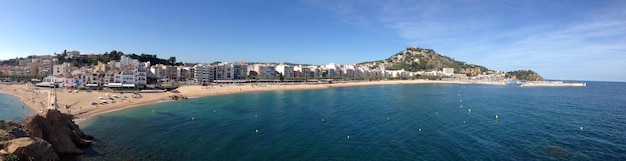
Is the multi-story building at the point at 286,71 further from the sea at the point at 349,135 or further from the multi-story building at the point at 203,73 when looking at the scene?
the sea at the point at 349,135

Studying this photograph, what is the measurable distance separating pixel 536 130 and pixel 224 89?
228 ft

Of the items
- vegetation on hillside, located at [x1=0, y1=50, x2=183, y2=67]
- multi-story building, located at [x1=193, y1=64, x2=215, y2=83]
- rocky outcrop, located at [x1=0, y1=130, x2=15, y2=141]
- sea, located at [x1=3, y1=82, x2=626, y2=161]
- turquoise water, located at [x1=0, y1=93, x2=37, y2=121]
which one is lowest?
sea, located at [x1=3, y1=82, x2=626, y2=161]

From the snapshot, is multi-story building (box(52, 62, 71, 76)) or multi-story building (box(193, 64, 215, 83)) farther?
multi-story building (box(193, 64, 215, 83))

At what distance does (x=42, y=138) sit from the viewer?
69.3 ft

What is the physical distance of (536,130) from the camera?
33531 mm

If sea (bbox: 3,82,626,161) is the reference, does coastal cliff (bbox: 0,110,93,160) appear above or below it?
above

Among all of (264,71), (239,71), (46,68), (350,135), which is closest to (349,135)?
(350,135)

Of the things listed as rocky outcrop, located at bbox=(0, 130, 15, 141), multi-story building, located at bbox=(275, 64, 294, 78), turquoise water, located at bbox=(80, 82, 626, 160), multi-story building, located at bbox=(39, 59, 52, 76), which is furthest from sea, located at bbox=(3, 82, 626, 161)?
multi-story building, located at bbox=(275, 64, 294, 78)

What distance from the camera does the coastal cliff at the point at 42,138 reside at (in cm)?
1634

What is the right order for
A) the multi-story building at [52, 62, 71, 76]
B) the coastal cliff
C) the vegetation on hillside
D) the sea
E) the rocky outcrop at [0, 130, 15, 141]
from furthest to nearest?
the vegetation on hillside < the multi-story building at [52, 62, 71, 76] < the sea < the rocky outcrop at [0, 130, 15, 141] < the coastal cliff

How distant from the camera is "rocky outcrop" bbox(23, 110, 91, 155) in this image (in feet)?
69.6

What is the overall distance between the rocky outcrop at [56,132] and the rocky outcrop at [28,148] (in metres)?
3.80

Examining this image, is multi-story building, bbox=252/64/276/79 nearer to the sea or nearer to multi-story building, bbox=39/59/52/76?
multi-story building, bbox=39/59/52/76

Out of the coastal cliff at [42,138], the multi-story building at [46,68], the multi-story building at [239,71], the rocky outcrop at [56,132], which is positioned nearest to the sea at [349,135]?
the rocky outcrop at [56,132]
